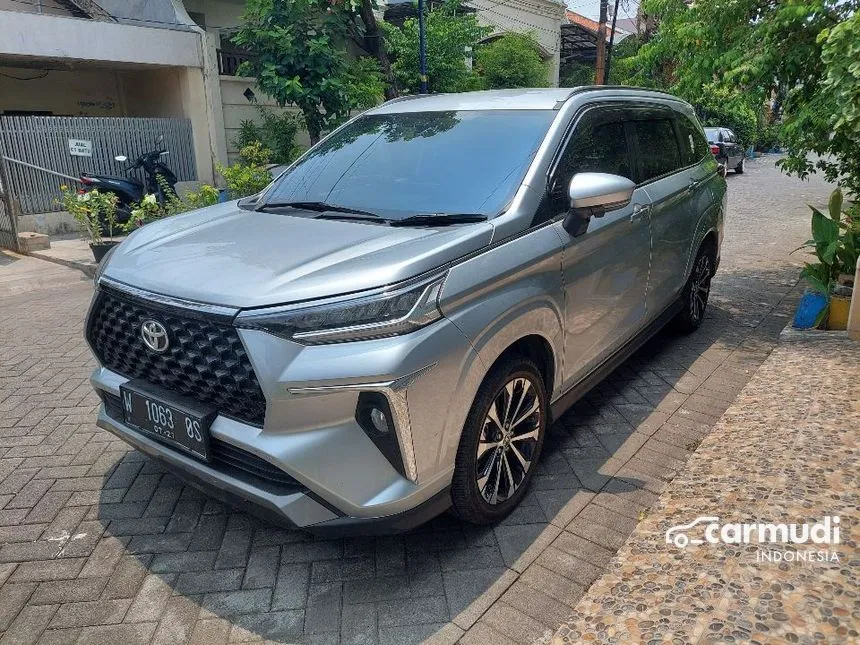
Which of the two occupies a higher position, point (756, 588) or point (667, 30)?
point (667, 30)

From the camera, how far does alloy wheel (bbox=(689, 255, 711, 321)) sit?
205 inches

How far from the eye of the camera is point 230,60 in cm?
1338

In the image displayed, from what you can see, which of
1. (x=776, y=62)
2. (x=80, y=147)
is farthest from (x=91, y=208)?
(x=776, y=62)

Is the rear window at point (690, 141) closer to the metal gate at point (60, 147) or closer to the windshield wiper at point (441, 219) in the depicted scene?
the windshield wiper at point (441, 219)

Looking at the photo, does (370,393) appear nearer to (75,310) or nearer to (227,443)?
(227,443)

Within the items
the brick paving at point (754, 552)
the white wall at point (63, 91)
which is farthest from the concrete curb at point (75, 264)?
the brick paving at point (754, 552)

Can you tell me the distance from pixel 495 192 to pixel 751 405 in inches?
81.5

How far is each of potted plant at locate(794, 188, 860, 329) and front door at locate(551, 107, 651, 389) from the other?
1718mm

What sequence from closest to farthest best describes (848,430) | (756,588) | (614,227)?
(756,588)
(848,430)
(614,227)

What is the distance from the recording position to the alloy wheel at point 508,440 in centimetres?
275

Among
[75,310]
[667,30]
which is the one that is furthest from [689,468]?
[75,310]

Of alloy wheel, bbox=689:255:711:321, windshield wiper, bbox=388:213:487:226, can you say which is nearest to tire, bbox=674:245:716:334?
alloy wheel, bbox=689:255:711:321

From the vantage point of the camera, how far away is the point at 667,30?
20.4 feet

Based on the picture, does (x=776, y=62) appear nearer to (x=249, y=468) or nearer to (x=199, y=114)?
(x=249, y=468)
